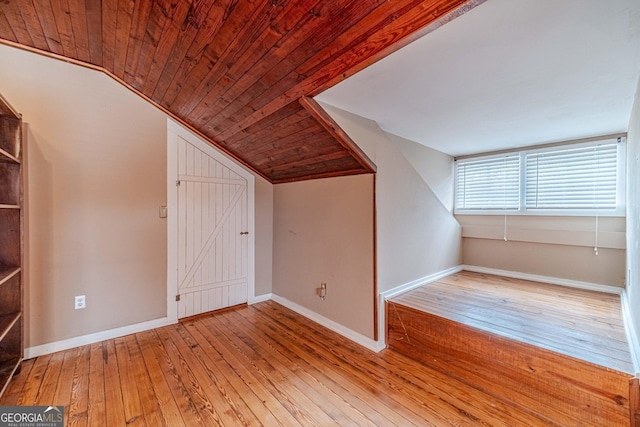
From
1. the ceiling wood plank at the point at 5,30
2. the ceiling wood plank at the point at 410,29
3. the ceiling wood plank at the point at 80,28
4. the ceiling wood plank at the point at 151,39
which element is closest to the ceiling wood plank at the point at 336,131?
the ceiling wood plank at the point at 410,29

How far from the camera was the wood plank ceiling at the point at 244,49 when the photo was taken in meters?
1.33

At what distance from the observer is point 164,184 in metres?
3.02

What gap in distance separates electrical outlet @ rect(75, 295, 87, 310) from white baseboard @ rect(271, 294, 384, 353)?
6.96ft

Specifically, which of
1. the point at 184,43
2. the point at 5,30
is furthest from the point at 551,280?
the point at 5,30

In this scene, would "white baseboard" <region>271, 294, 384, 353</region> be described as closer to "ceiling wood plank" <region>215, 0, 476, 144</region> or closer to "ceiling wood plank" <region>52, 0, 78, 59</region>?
"ceiling wood plank" <region>215, 0, 476, 144</region>

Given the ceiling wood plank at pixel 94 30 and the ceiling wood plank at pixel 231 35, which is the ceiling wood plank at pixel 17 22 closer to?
the ceiling wood plank at pixel 94 30

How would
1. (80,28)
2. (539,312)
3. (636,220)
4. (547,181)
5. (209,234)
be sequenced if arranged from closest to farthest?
(636,220) → (80,28) → (539,312) → (547,181) → (209,234)

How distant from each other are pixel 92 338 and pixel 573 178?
541cm

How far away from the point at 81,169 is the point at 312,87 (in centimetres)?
242

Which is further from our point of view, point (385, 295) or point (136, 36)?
point (385, 295)

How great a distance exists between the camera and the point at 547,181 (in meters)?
3.21

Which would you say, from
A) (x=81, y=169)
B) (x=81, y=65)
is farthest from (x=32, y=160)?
(x=81, y=65)

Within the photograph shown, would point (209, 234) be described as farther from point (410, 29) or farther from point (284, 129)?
point (410, 29)

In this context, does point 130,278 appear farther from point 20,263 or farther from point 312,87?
point 312,87
